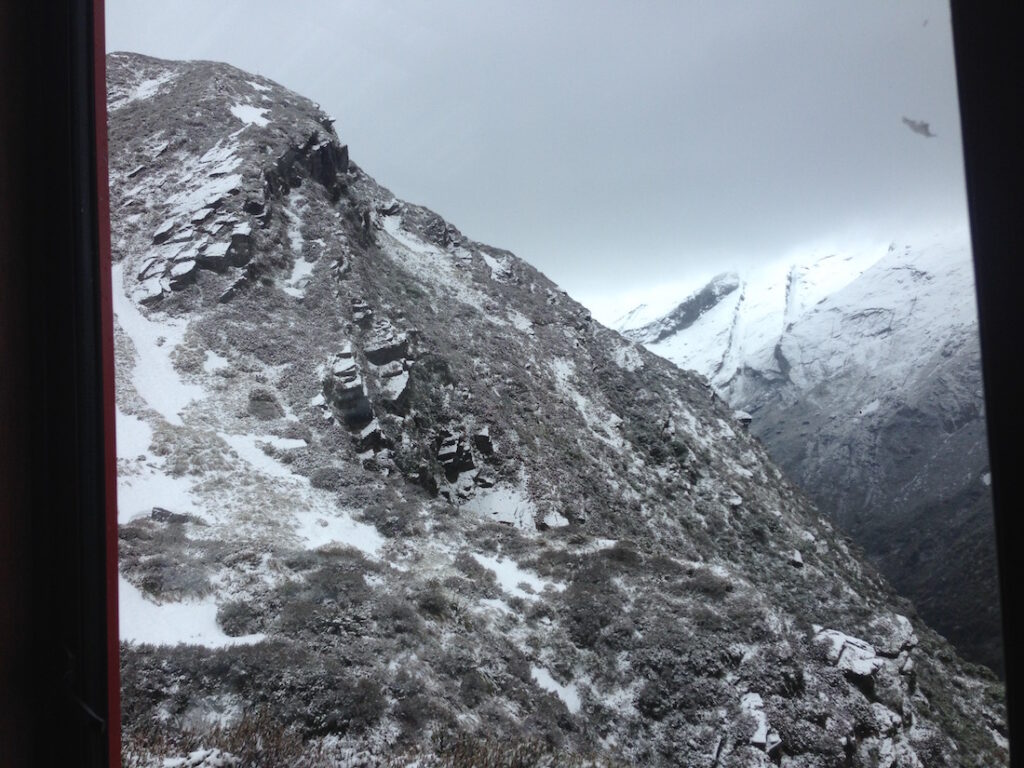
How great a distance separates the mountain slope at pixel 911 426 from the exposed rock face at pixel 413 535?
519 millimetres

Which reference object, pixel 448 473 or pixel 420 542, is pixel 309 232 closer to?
pixel 448 473

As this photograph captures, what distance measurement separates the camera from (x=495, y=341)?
25438mm

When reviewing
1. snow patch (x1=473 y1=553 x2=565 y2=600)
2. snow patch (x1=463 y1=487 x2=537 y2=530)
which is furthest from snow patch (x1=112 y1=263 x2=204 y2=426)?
snow patch (x1=463 y1=487 x2=537 y2=530)

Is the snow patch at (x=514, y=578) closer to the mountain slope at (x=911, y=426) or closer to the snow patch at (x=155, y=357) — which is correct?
the mountain slope at (x=911, y=426)

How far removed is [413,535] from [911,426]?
30.2 ft

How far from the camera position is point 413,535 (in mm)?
11773

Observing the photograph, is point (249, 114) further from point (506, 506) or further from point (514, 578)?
point (514, 578)

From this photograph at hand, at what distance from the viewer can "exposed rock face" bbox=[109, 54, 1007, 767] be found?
626cm

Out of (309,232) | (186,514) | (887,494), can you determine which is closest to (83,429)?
(887,494)

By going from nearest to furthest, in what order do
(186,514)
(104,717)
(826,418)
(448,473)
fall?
(104,717) < (826,418) < (186,514) < (448,473)

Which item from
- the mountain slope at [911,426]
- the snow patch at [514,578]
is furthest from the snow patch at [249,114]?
the mountain slope at [911,426]

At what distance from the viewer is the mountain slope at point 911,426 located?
2195 mm

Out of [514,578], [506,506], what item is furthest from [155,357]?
[506,506]

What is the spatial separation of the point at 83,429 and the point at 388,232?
30.2m
